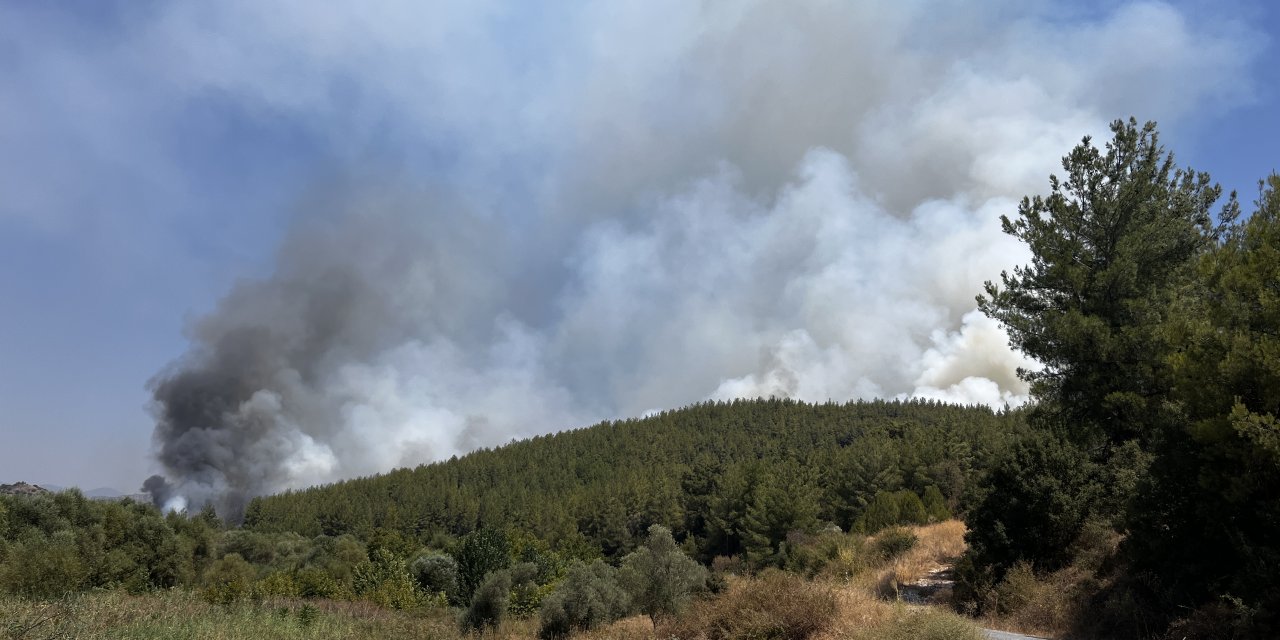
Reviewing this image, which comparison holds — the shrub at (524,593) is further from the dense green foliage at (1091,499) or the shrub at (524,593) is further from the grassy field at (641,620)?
the grassy field at (641,620)

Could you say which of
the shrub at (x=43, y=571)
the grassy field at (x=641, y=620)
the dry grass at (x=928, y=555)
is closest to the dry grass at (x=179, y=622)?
the grassy field at (x=641, y=620)

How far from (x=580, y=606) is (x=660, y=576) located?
3679 mm

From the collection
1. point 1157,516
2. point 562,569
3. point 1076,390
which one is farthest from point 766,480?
point 1157,516

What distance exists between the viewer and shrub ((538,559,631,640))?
19.1 meters

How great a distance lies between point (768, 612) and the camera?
10.0 metres

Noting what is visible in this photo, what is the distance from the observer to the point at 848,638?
8.55 metres

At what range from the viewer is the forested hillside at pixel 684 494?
76250 millimetres

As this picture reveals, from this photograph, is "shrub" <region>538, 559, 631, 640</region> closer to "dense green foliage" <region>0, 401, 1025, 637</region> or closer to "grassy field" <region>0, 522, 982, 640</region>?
"dense green foliage" <region>0, 401, 1025, 637</region>

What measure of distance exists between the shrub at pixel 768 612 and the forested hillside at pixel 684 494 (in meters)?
13.4

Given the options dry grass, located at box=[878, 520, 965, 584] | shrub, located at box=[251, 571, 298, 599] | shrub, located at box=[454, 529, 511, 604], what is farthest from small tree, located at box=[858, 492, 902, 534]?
shrub, located at box=[251, 571, 298, 599]

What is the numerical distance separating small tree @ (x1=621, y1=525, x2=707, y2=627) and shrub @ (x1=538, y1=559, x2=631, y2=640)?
1541 millimetres

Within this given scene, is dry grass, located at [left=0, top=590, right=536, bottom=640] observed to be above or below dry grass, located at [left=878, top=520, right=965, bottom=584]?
above

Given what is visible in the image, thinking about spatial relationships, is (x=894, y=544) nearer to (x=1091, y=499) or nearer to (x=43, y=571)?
(x=1091, y=499)

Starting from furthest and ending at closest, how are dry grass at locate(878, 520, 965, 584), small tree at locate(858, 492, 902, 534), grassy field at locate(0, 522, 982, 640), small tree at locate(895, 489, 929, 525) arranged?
1. small tree at locate(858, 492, 902, 534)
2. small tree at locate(895, 489, 929, 525)
3. dry grass at locate(878, 520, 965, 584)
4. grassy field at locate(0, 522, 982, 640)
